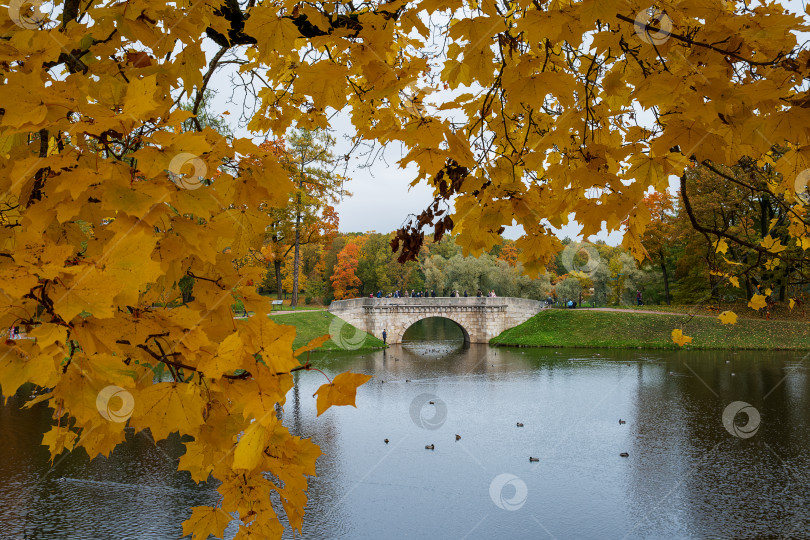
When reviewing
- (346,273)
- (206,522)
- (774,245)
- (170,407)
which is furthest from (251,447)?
(346,273)

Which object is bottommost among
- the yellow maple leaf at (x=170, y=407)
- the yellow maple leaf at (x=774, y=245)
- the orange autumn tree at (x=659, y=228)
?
the yellow maple leaf at (x=170, y=407)

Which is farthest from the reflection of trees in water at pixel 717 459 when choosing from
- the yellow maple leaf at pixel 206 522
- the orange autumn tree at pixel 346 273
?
the orange autumn tree at pixel 346 273

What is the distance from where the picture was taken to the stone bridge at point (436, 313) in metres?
29.5

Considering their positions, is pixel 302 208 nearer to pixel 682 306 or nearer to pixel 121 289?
pixel 682 306

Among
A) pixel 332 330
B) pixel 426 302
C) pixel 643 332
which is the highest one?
pixel 426 302

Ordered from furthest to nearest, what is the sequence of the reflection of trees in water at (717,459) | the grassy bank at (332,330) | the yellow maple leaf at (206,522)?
1. the grassy bank at (332,330)
2. the reflection of trees in water at (717,459)
3. the yellow maple leaf at (206,522)

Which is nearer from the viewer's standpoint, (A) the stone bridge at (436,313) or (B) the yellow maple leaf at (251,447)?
(B) the yellow maple leaf at (251,447)

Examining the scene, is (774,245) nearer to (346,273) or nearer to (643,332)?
(643,332)

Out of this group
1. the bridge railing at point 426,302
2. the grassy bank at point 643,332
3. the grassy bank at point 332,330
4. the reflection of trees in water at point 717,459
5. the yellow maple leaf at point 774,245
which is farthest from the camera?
the bridge railing at point 426,302

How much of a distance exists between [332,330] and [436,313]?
22.3 ft

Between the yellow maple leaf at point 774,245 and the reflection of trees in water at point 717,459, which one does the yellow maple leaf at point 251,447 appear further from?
the reflection of trees in water at point 717,459

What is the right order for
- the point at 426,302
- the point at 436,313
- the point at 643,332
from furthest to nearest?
1. the point at 436,313
2. the point at 426,302
3. the point at 643,332

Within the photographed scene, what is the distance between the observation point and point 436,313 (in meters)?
30.2

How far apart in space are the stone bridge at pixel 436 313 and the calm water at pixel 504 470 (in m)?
13.5
